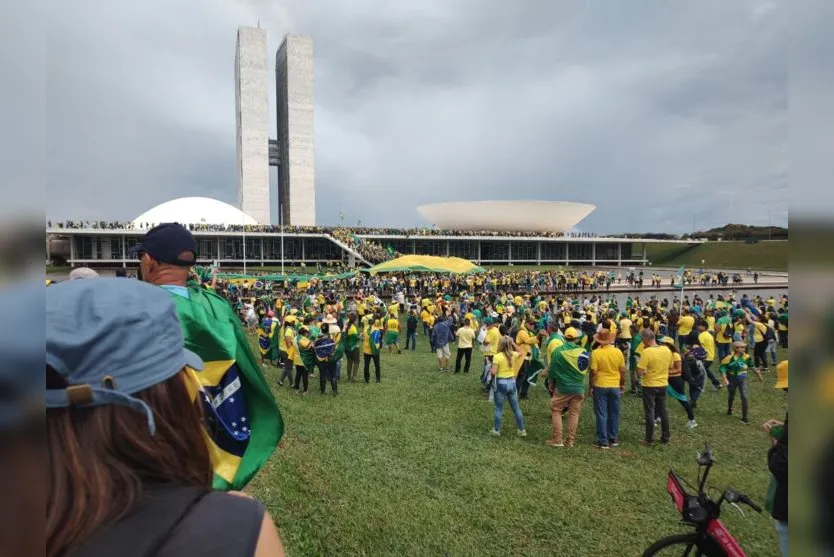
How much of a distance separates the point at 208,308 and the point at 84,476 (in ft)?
4.94

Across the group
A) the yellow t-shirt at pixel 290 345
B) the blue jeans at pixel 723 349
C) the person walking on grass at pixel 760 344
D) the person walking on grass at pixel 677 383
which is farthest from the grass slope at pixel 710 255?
the yellow t-shirt at pixel 290 345

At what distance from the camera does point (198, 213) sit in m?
66.8

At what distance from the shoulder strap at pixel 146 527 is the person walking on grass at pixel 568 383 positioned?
23.1ft

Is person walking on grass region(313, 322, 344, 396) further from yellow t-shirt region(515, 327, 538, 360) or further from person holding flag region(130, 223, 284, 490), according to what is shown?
person holding flag region(130, 223, 284, 490)

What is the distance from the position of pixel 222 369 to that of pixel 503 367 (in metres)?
6.13

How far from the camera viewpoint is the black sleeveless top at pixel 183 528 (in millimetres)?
844

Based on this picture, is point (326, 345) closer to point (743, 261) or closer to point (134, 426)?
point (134, 426)

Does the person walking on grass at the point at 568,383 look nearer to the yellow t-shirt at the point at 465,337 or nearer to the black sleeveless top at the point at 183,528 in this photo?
the yellow t-shirt at the point at 465,337

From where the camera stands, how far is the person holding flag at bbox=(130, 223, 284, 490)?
2.24m

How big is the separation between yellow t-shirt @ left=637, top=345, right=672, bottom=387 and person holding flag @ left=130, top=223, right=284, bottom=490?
6839 mm
